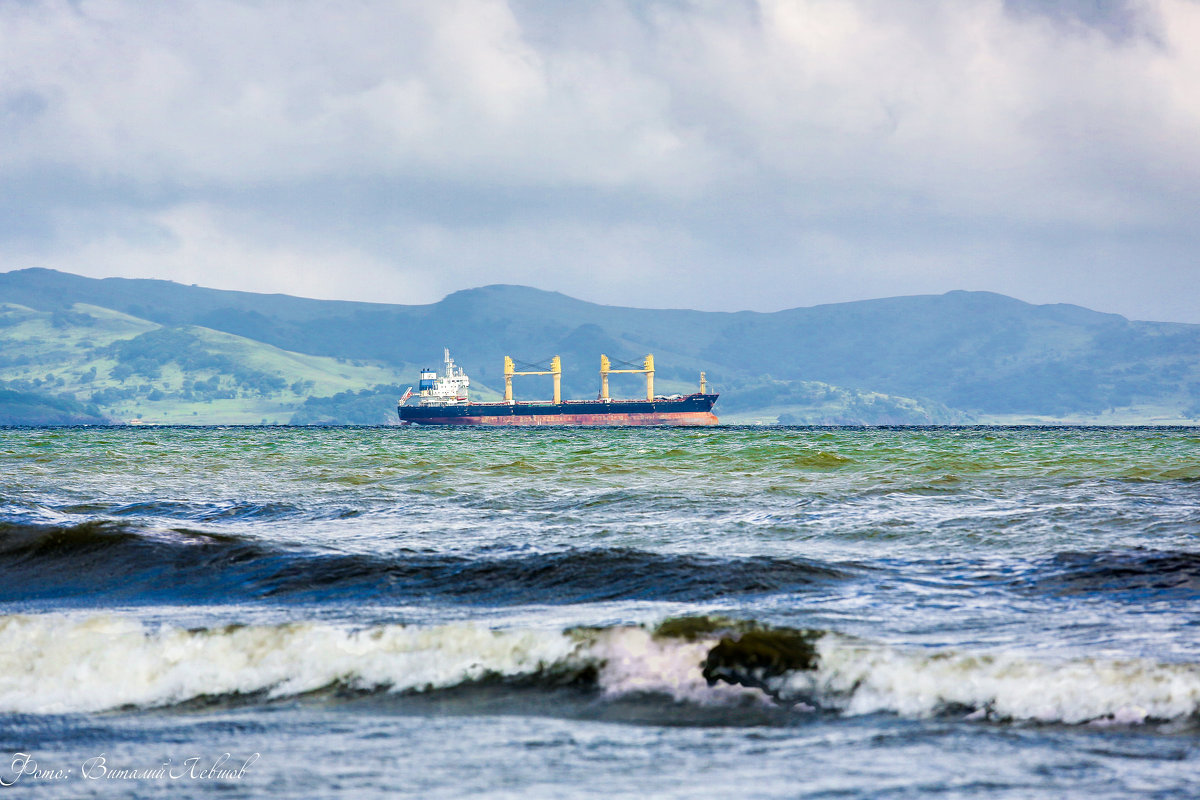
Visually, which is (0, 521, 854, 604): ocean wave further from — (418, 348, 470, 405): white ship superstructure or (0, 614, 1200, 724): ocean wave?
(418, 348, 470, 405): white ship superstructure

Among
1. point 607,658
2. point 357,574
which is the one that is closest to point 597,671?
point 607,658

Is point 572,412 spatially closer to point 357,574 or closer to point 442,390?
point 442,390

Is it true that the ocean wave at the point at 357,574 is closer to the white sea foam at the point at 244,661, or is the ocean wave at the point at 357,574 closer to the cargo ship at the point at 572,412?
the white sea foam at the point at 244,661

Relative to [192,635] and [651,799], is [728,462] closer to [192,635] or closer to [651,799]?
[192,635]

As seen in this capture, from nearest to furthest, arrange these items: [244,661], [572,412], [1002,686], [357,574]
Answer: [1002,686], [244,661], [357,574], [572,412]

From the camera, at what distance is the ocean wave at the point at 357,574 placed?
10.0 metres

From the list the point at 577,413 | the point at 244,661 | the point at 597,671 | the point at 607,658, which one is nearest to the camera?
the point at 597,671

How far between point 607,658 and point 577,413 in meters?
135

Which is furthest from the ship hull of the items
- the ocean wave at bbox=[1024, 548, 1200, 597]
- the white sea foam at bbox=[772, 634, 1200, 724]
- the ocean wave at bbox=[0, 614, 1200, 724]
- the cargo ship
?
the white sea foam at bbox=[772, 634, 1200, 724]

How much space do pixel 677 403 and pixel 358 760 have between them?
141291 millimetres

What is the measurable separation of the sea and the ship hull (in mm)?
125933

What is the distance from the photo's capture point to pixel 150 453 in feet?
142

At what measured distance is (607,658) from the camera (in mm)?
7113

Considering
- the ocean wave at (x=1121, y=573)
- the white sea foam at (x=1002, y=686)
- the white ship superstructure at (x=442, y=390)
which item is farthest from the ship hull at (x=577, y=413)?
the white sea foam at (x=1002, y=686)
